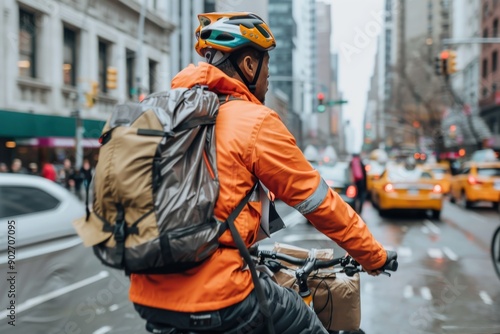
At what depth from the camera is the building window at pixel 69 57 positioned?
24766mm

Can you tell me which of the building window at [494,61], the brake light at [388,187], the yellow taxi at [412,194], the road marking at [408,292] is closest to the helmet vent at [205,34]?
the road marking at [408,292]

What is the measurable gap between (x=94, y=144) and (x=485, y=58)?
131 feet

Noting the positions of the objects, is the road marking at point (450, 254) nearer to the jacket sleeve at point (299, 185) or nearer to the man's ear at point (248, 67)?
the jacket sleeve at point (299, 185)

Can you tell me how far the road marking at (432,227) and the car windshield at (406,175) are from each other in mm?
1358

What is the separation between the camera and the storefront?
2069 cm

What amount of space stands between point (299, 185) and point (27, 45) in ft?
74.1

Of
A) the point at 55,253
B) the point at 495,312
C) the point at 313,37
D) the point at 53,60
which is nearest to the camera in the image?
the point at 495,312

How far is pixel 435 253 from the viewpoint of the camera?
374 inches

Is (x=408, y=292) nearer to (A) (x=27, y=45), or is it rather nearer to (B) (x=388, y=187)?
(B) (x=388, y=187)

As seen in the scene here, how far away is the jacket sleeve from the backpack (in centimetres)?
20

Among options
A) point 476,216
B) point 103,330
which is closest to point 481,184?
point 476,216

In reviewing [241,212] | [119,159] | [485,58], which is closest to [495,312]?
[241,212]

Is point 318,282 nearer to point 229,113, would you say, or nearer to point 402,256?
point 229,113

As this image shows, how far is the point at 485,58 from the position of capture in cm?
5038
